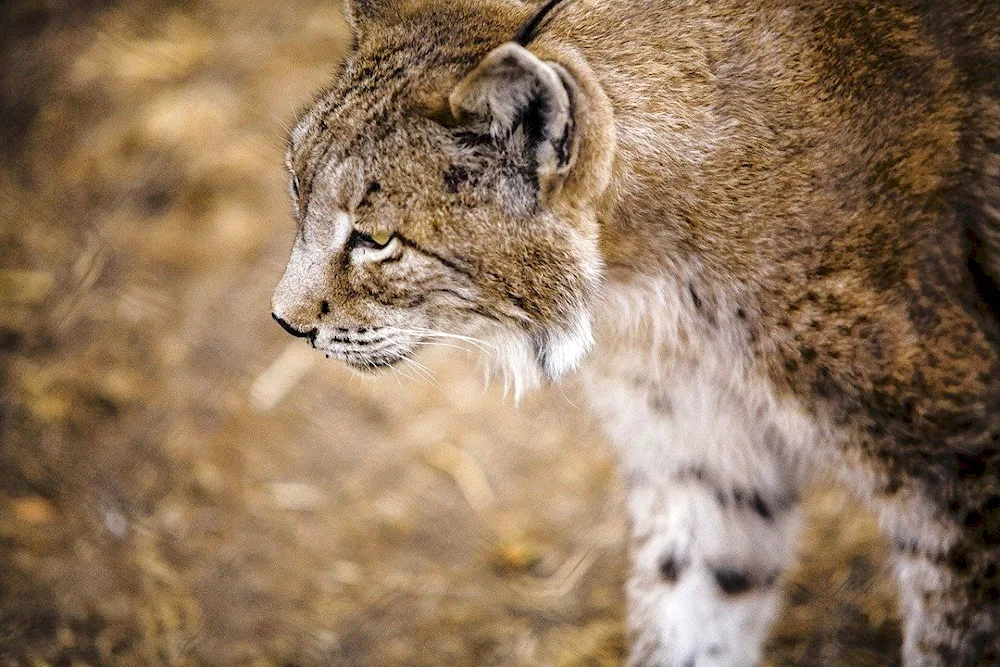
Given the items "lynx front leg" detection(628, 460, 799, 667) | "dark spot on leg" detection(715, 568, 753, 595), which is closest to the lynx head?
"lynx front leg" detection(628, 460, 799, 667)

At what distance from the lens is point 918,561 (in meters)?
1.65

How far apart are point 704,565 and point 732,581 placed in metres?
0.07

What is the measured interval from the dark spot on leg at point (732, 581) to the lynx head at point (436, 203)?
1.87 feet

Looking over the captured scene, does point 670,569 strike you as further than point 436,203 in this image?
Yes

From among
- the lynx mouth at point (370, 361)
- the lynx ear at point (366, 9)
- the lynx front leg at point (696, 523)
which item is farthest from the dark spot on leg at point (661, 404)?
the lynx ear at point (366, 9)

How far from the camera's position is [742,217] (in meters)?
1.60

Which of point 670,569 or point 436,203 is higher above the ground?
point 436,203

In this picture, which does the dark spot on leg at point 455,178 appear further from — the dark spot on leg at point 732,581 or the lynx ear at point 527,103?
the dark spot on leg at point 732,581

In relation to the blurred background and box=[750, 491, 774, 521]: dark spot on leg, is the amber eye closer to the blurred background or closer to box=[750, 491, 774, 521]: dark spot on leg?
the blurred background

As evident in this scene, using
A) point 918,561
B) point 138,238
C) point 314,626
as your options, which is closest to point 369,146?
point 918,561

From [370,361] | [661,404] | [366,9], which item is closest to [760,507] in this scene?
[661,404]

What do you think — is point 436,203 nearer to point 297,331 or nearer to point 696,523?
point 297,331

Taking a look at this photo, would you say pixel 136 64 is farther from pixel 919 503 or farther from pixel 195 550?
pixel 919 503

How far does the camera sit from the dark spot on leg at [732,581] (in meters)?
1.99
